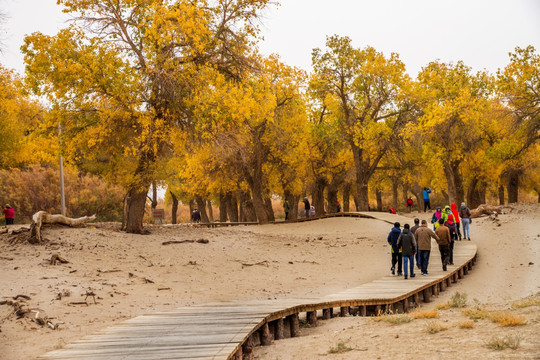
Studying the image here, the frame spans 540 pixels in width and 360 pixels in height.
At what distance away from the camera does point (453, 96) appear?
147 feet

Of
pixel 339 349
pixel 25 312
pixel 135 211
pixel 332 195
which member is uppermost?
pixel 332 195

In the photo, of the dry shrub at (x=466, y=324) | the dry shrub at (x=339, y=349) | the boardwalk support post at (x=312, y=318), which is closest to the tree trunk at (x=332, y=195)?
the boardwalk support post at (x=312, y=318)

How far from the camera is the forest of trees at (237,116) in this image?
73.2 feet

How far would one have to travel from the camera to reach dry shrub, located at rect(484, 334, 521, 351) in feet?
26.5

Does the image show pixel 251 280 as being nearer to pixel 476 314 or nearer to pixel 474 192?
pixel 476 314

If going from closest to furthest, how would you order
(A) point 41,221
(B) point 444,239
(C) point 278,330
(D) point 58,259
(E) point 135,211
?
(C) point 278,330
(D) point 58,259
(B) point 444,239
(A) point 41,221
(E) point 135,211

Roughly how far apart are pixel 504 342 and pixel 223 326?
4.71 metres

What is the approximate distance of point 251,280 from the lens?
1881 centimetres

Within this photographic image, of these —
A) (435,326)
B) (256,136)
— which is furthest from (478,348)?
(256,136)

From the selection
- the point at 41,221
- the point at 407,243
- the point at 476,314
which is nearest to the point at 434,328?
the point at 476,314

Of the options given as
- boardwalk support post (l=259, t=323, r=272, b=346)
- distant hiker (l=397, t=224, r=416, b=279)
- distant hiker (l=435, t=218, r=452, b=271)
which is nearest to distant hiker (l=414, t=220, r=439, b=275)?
distant hiker (l=397, t=224, r=416, b=279)

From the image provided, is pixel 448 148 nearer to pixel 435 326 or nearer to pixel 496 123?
pixel 496 123

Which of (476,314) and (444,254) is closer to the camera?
(476,314)

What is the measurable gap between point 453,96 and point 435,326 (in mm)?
37753
